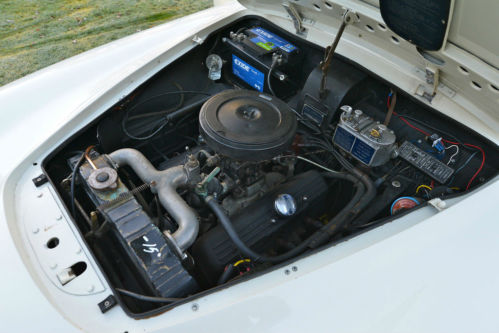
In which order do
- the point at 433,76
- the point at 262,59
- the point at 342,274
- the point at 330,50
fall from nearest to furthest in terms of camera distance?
the point at 342,274
the point at 433,76
the point at 330,50
the point at 262,59

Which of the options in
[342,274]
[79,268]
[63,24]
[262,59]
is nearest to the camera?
[342,274]

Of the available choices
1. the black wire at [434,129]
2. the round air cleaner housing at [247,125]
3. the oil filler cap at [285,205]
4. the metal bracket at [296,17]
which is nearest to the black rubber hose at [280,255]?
the oil filler cap at [285,205]

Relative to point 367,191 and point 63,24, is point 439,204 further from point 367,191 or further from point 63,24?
point 63,24

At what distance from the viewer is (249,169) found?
1.54 meters

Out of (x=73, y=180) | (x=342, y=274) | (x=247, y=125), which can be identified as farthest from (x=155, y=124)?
(x=342, y=274)

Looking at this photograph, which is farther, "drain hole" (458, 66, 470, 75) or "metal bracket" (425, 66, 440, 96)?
"metal bracket" (425, 66, 440, 96)

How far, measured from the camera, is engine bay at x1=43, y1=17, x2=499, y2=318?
1312 millimetres

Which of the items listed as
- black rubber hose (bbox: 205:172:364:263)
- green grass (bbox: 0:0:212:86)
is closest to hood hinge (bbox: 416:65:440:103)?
black rubber hose (bbox: 205:172:364:263)

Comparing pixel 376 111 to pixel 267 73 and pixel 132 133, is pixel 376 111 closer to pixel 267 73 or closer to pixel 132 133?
pixel 267 73

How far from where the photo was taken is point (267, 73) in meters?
1.95

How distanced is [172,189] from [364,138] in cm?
89

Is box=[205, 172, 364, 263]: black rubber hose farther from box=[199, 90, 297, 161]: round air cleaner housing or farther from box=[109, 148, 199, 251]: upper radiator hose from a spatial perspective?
box=[199, 90, 297, 161]: round air cleaner housing

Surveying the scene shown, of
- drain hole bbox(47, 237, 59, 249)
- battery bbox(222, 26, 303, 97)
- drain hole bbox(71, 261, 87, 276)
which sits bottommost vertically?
drain hole bbox(71, 261, 87, 276)

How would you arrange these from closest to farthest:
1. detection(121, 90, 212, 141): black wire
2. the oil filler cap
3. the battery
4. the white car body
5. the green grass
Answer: the white car body
the oil filler cap
detection(121, 90, 212, 141): black wire
the battery
the green grass
